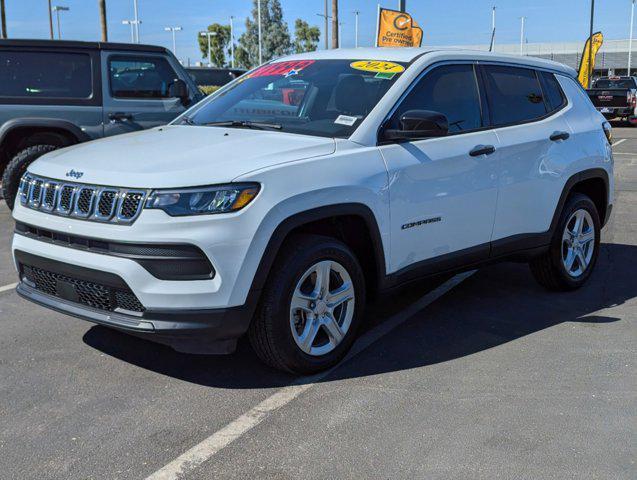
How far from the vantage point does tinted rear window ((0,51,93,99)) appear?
8.47 metres

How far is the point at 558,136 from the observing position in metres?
5.62

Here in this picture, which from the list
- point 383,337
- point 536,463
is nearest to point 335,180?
point 383,337

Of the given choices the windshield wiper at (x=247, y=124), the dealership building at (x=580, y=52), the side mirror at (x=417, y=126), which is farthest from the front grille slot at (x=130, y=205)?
the dealership building at (x=580, y=52)

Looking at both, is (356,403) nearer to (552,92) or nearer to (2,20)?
(552,92)

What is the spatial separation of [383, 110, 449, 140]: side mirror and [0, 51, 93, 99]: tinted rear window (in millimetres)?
5456

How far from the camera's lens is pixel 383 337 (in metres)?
4.84

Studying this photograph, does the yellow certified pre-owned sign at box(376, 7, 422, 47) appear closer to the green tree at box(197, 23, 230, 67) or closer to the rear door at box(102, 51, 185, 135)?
the rear door at box(102, 51, 185, 135)

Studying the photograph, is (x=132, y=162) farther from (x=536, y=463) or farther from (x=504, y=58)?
(x=504, y=58)

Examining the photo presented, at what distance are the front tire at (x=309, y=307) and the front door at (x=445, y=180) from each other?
0.38 meters

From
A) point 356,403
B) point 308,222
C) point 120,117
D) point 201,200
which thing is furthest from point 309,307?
point 120,117

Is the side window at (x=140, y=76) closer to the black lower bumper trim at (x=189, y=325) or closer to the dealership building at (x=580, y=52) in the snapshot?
the black lower bumper trim at (x=189, y=325)

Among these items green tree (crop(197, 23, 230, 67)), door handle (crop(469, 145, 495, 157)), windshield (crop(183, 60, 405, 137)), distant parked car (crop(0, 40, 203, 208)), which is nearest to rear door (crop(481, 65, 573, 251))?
door handle (crop(469, 145, 495, 157))

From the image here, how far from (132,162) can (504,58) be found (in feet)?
9.56

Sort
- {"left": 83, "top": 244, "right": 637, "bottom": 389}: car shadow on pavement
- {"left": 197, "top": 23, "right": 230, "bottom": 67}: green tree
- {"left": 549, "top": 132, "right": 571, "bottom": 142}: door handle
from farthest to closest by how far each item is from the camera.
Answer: {"left": 197, "top": 23, "right": 230, "bottom": 67}: green tree
{"left": 549, "top": 132, "right": 571, "bottom": 142}: door handle
{"left": 83, "top": 244, "right": 637, "bottom": 389}: car shadow on pavement
